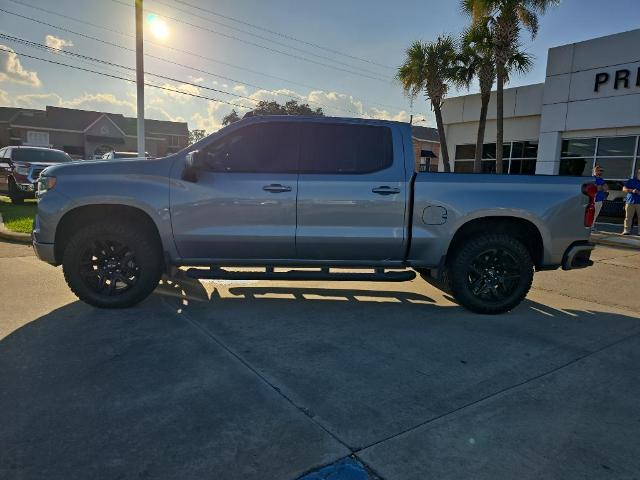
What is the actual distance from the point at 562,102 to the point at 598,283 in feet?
40.9

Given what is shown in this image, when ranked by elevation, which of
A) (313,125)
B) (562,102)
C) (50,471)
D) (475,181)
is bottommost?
(50,471)

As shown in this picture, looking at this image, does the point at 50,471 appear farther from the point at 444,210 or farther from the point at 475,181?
the point at 475,181

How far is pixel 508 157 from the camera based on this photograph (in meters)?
19.9

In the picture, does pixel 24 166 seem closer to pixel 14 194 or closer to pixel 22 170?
pixel 22 170

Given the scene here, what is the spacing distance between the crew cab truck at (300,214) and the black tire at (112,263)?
1cm

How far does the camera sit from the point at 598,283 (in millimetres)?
6637

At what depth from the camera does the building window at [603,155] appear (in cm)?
1511

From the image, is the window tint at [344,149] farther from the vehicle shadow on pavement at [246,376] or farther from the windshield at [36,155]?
the windshield at [36,155]

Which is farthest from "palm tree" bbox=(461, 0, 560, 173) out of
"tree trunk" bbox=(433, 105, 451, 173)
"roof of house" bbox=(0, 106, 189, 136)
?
"roof of house" bbox=(0, 106, 189, 136)

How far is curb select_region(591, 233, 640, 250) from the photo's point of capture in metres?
10.4

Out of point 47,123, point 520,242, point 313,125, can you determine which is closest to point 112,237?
point 313,125

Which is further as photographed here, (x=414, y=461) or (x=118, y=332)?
(x=118, y=332)

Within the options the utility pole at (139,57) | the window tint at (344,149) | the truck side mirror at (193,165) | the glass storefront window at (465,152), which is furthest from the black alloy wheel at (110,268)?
the glass storefront window at (465,152)

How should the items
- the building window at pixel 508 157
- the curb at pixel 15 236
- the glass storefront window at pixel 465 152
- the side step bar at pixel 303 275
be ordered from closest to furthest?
the side step bar at pixel 303 275 < the curb at pixel 15 236 < the building window at pixel 508 157 < the glass storefront window at pixel 465 152
